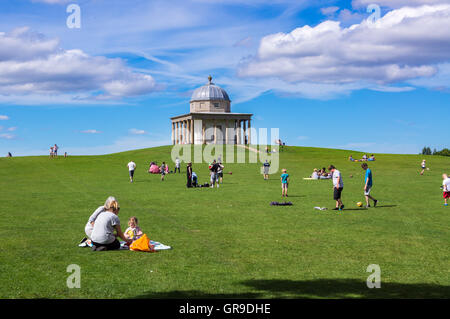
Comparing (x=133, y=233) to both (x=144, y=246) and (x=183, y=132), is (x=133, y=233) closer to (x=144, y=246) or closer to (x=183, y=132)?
(x=144, y=246)

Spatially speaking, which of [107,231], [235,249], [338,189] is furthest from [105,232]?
[338,189]

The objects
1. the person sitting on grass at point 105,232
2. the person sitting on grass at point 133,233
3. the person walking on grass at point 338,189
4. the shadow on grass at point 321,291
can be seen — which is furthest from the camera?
the person walking on grass at point 338,189

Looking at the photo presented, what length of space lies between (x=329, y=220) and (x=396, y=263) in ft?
21.5

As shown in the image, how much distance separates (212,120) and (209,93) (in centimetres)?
556

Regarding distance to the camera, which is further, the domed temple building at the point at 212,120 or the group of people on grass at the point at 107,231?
the domed temple building at the point at 212,120

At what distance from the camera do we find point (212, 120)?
8981 centimetres

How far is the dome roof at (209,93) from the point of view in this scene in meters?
91.5

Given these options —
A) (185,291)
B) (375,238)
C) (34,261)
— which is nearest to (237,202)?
(375,238)

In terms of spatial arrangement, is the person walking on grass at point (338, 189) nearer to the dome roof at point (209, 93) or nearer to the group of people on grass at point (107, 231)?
the group of people on grass at point (107, 231)

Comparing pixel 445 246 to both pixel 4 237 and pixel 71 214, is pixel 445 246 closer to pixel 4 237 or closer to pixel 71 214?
pixel 4 237

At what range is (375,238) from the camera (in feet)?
45.3

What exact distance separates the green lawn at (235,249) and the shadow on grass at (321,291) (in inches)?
0.7

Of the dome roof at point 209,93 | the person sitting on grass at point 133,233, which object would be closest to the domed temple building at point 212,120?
the dome roof at point 209,93

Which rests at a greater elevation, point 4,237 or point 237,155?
point 237,155
